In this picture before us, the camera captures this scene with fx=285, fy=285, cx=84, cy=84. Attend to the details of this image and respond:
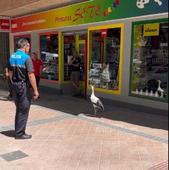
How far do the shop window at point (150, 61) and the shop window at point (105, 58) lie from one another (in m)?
0.67

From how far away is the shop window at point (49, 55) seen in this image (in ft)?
36.9

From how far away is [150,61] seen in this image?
7664mm

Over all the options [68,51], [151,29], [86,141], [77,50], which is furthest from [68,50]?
[86,141]

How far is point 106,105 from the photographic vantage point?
866 cm

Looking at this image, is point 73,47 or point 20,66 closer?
point 20,66

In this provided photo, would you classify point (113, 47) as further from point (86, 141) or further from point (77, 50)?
point (86, 141)

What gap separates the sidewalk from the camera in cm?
427

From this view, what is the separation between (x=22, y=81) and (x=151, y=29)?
152 inches

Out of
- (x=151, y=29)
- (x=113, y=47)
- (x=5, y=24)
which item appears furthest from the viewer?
(x=5, y=24)

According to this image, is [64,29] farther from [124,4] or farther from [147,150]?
[147,150]

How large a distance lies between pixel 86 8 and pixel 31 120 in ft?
14.3

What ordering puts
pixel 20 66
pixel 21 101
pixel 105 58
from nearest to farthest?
pixel 20 66 → pixel 21 101 → pixel 105 58

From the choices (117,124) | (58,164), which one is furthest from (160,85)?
(58,164)

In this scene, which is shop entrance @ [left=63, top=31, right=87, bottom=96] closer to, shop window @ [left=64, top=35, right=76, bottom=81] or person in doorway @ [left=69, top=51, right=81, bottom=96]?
shop window @ [left=64, top=35, right=76, bottom=81]
